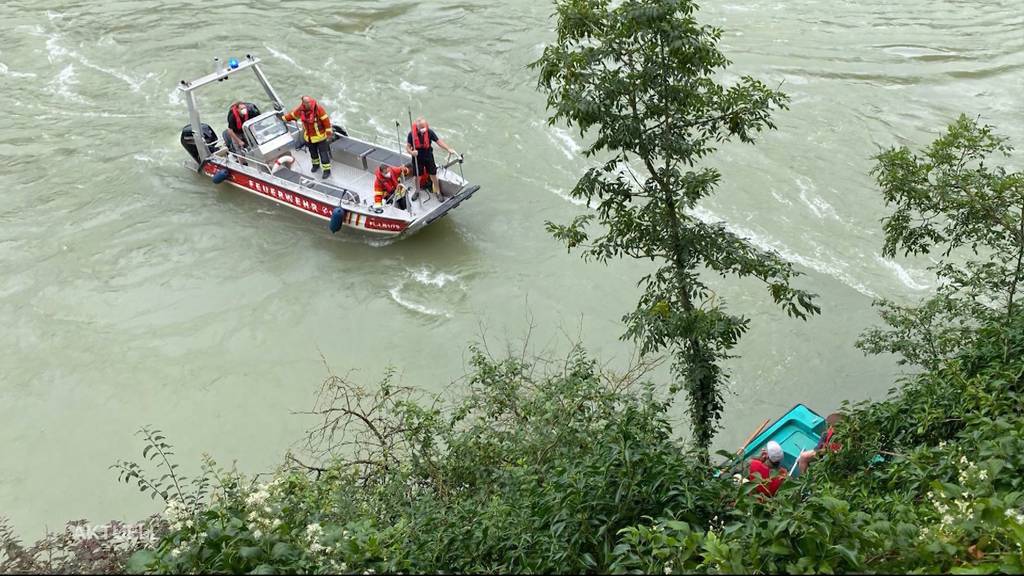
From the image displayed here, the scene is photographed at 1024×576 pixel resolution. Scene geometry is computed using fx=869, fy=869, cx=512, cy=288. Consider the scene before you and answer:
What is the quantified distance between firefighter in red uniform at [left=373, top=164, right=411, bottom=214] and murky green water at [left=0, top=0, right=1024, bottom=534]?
895 millimetres

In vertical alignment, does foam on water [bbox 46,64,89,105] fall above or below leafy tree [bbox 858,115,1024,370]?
above

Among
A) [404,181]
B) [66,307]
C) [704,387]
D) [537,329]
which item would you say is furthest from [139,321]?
[704,387]

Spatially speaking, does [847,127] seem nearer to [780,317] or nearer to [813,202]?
[813,202]

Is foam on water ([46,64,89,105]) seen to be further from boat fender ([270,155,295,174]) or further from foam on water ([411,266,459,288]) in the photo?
foam on water ([411,266,459,288])

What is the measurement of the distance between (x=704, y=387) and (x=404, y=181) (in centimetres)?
727

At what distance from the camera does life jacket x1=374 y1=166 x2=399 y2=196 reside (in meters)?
13.1

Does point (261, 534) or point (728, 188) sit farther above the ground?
point (728, 188)

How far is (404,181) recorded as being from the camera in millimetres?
13500

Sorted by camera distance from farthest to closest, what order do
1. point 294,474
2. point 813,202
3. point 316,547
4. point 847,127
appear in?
point 847,127 < point 813,202 < point 294,474 < point 316,547

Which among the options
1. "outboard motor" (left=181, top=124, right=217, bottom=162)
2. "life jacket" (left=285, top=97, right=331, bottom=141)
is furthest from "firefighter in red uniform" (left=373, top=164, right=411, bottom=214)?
"outboard motor" (left=181, top=124, right=217, bottom=162)

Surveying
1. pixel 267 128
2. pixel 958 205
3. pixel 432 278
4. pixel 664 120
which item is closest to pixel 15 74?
pixel 267 128

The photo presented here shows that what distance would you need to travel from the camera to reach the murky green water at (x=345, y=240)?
36.2 ft

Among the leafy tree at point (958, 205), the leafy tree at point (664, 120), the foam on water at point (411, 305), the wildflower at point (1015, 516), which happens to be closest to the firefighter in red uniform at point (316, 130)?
the foam on water at point (411, 305)

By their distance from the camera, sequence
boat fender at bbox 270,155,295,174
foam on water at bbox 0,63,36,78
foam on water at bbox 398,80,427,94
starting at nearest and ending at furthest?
1. boat fender at bbox 270,155,295,174
2. foam on water at bbox 398,80,427,94
3. foam on water at bbox 0,63,36,78
